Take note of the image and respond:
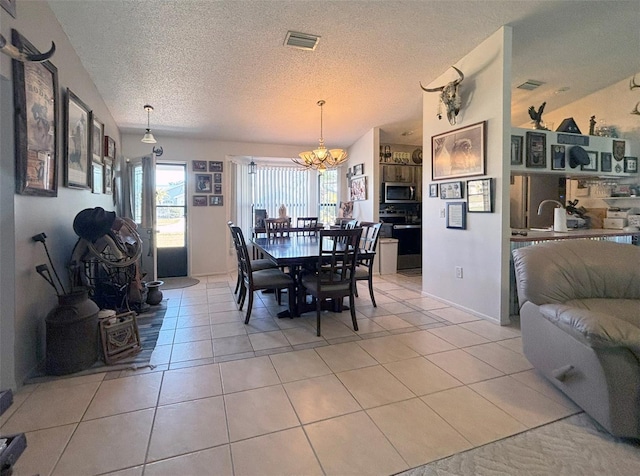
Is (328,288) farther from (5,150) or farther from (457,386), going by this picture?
(5,150)

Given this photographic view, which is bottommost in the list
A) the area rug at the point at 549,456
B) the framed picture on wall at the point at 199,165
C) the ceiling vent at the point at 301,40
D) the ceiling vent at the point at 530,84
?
the area rug at the point at 549,456

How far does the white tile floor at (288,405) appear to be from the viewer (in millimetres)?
1480

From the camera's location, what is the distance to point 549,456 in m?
1.48

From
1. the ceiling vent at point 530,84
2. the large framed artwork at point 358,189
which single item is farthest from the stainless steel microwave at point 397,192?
the ceiling vent at point 530,84

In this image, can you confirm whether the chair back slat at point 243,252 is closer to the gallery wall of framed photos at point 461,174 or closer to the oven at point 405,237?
the gallery wall of framed photos at point 461,174

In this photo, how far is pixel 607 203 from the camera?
477 centimetres

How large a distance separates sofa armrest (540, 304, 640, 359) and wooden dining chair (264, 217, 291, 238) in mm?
3605

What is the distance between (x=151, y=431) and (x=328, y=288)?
5.77 feet

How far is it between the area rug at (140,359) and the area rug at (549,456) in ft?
6.83

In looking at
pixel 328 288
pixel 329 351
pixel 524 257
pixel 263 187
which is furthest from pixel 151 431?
pixel 263 187

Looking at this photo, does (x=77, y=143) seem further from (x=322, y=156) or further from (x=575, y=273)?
(x=575, y=273)

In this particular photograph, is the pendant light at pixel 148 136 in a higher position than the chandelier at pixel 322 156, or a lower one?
higher

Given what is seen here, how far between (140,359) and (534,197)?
5.64m

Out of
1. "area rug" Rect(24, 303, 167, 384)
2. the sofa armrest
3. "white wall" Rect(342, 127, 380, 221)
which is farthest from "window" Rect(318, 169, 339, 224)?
the sofa armrest
